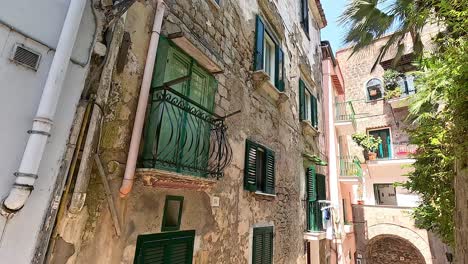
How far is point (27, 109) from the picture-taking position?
1934 mm

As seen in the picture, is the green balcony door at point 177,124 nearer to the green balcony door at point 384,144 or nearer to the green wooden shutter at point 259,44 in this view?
the green wooden shutter at point 259,44

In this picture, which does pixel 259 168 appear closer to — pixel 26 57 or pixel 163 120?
pixel 163 120

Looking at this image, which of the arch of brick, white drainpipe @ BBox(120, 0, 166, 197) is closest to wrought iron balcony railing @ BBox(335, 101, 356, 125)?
the arch of brick

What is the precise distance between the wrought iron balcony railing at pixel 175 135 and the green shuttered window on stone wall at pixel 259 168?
143cm

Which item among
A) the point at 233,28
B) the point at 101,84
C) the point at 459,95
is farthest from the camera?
the point at 233,28

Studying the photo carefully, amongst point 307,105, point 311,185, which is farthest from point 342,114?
point 311,185

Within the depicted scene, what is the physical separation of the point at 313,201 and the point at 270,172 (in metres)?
3.24

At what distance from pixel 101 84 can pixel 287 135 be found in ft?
18.1

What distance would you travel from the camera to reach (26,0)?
6.60 feet

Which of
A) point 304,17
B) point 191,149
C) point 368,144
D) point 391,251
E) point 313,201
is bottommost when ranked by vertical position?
point 391,251

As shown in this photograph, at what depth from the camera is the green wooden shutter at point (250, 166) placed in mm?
5000

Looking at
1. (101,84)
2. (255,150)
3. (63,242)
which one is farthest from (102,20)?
(255,150)

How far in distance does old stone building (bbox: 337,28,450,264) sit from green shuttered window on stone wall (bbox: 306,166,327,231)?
14.0 ft

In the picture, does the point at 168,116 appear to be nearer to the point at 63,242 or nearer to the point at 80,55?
the point at 80,55
